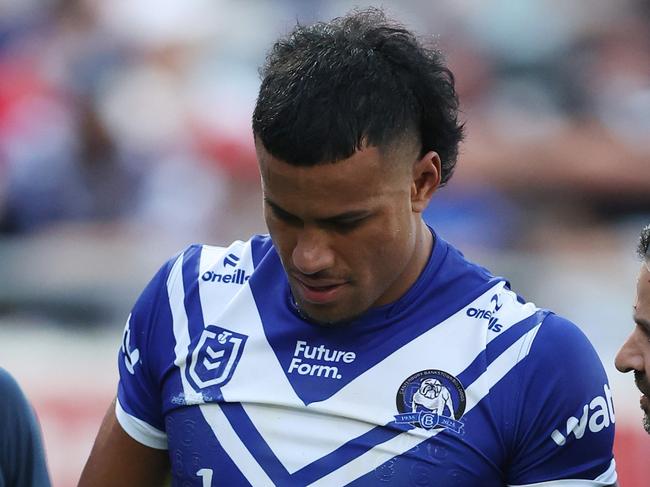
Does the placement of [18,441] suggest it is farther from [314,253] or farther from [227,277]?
[314,253]

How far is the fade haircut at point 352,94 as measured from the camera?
245 centimetres

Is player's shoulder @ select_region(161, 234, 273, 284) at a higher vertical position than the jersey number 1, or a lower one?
higher

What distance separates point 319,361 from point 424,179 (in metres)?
0.44

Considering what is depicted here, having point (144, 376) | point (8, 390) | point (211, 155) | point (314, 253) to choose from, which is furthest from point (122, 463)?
point (211, 155)

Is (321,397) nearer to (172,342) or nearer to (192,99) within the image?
(172,342)

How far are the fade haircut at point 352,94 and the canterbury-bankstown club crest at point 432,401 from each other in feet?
1.51

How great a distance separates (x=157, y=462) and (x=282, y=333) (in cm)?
44

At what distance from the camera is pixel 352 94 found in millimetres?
2484

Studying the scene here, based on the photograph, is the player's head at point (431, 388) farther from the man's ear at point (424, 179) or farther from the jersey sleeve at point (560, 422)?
the man's ear at point (424, 179)

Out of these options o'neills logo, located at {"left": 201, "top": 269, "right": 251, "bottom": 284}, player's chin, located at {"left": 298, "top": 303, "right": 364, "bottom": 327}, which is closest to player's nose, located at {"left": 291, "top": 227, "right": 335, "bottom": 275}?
player's chin, located at {"left": 298, "top": 303, "right": 364, "bottom": 327}

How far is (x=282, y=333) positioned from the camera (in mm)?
2703

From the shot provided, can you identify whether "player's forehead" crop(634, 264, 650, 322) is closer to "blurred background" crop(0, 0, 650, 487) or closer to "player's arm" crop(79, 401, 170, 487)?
"player's arm" crop(79, 401, 170, 487)

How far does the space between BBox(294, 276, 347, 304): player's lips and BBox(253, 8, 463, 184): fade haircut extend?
26 cm

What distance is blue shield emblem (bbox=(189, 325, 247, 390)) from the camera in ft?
8.81
